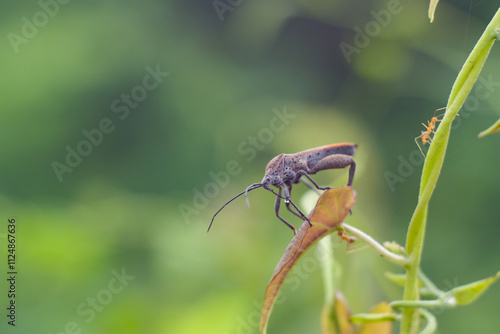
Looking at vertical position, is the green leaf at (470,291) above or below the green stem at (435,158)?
below

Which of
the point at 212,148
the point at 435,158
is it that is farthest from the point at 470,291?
the point at 212,148

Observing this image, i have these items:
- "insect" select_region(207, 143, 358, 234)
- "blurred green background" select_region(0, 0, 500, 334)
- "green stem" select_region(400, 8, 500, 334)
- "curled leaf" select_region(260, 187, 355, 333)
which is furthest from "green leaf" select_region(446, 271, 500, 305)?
"blurred green background" select_region(0, 0, 500, 334)

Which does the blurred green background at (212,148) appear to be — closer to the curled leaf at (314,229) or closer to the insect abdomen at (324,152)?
the insect abdomen at (324,152)

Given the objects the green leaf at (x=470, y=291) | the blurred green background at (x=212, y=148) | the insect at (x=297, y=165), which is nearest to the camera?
the green leaf at (x=470, y=291)

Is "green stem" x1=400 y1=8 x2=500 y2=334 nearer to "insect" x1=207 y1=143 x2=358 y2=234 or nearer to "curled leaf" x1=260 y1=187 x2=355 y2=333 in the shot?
A: "curled leaf" x1=260 y1=187 x2=355 y2=333

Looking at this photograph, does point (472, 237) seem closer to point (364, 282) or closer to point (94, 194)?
point (364, 282)

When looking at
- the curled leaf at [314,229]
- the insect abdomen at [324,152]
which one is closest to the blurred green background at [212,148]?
the insect abdomen at [324,152]
